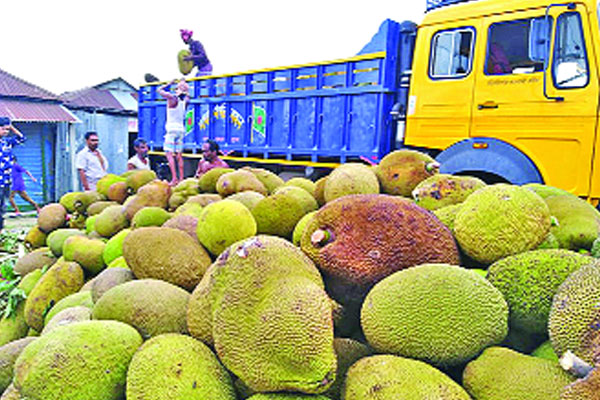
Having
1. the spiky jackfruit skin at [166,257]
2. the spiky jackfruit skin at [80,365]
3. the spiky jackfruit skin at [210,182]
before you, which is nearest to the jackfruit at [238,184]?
the spiky jackfruit skin at [210,182]

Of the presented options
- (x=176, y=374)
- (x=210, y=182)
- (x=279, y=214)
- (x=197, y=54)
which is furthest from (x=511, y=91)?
(x=197, y=54)

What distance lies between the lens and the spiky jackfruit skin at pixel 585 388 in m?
0.97

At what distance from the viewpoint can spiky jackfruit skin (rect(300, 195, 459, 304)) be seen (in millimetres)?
1498

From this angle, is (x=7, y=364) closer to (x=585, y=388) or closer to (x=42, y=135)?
(x=585, y=388)

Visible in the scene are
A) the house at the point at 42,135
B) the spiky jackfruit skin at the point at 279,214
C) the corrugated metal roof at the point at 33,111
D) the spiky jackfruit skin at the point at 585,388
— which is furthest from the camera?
the house at the point at 42,135

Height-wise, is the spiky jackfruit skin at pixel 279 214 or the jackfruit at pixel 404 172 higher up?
the jackfruit at pixel 404 172

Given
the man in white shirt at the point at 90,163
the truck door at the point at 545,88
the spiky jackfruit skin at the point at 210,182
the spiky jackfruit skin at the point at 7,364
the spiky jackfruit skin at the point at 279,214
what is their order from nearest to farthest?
the spiky jackfruit skin at the point at 7,364, the spiky jackfruit skin at the point at 279,214, the spiky jackfruit skin at the point at 210,182, the truck door at the point at 545,88, the man in white shirt at the point at 90,163

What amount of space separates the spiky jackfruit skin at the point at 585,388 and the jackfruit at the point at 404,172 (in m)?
1.41

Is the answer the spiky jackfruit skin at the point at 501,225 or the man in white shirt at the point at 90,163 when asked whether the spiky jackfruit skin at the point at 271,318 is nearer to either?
the spiky jackfruit skin at the point at 501,225

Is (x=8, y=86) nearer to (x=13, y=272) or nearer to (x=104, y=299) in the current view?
(x=13, y=272)

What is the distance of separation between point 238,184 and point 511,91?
11.8ft

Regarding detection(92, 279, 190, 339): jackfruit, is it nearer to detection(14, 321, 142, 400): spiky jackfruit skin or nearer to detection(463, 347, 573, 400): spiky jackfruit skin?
detection(14, 321, 142, 400): spiky jackfruit skin

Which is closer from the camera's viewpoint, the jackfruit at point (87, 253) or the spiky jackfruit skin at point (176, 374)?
the spiky jackfruit skin at point (176, 374)

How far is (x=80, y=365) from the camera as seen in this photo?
1373 mm
